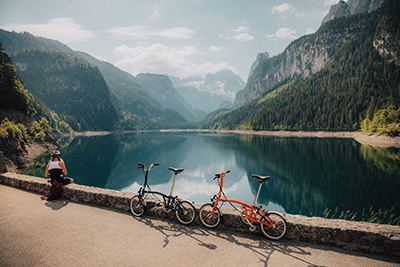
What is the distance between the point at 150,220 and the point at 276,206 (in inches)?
625

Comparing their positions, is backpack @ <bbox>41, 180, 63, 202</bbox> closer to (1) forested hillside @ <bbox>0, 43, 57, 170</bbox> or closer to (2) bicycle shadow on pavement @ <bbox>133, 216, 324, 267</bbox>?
(2) bicycle shadow on pavement @ <bbox>133, 216, 324, 267</bbox>

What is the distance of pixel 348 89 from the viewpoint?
126 m

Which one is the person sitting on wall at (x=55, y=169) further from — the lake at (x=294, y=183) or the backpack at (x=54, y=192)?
the lake at (x=294, y=183)

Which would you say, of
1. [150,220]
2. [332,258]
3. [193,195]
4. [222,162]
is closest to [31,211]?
[150,220]

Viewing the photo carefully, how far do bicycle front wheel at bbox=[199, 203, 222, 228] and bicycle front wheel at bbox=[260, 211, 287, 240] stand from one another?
1390 millimetres

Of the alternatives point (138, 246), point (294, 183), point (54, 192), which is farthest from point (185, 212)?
point (294, 183)

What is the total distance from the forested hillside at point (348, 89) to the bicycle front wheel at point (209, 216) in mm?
110401

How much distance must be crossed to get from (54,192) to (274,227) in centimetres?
910

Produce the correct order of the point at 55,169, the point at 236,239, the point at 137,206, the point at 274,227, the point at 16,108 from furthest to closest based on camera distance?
the point at 16,108
the point at 55,169
the point at 137,206
the point at 236,239
the point at 274,227

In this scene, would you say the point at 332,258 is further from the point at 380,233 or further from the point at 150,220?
the point at 150,220

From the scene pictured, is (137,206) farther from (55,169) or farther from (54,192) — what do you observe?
(55,169)

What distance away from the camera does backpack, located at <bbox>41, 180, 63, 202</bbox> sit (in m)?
9.23

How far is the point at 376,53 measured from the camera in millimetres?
141750

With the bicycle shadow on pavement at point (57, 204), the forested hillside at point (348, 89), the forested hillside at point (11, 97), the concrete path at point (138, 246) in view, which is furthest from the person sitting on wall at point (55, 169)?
the forested hillside at point (348, 89)
